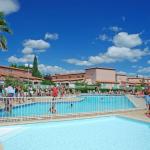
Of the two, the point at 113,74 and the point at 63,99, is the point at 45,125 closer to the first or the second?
the point at 63,99

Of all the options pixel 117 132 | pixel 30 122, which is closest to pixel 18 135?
pixel 30 122

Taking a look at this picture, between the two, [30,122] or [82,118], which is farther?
[82,118]

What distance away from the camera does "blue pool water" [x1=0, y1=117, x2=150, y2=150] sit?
916 cm

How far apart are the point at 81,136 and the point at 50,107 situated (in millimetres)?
2963

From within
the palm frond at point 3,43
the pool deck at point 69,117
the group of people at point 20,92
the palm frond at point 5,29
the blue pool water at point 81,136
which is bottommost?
the blue pool water at point 81,136

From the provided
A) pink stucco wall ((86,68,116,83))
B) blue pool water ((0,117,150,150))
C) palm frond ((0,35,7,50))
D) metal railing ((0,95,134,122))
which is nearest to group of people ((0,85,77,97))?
metal railing ((0,95,134,122))

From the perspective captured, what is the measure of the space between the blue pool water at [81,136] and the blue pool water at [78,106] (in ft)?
3.64

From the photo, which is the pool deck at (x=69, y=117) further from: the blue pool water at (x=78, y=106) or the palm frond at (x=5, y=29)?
the palm frond at (x=5, y=29)

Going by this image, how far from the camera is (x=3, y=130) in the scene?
10.6 m

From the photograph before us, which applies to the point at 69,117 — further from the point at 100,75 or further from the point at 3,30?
the point at 100,75

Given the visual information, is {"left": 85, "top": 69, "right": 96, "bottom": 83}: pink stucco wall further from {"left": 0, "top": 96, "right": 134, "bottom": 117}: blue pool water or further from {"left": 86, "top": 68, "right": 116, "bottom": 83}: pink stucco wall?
{"left": 0, "top": 96, "right": 134, "bottom": 117}: blue pool water

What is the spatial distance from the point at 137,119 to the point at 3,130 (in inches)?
240

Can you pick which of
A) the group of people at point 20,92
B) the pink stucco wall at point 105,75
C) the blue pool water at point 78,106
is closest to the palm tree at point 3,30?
the group of people at point 20,92

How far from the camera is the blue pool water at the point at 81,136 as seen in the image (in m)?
9.16
